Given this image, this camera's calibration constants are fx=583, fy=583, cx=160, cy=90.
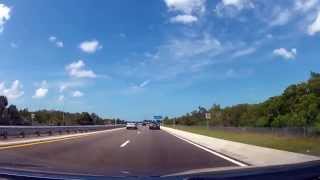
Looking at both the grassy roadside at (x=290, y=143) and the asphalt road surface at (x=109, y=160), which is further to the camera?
the grassy roadside at (x=290, y=143)

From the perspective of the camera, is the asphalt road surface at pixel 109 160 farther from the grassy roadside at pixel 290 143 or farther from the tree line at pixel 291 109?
the tree line at pixel 291 109

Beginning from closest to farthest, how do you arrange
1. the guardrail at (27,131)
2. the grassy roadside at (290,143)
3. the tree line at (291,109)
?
the grassy roadside at (290,143) → the guardrail at (27,131) → the tree line at (291,109)

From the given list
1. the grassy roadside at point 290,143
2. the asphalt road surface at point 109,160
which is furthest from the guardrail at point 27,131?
the asphalt road surface at point 109,160

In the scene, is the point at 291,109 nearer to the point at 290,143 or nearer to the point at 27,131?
the point at 27,131

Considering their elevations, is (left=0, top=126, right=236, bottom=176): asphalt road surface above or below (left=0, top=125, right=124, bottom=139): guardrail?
below

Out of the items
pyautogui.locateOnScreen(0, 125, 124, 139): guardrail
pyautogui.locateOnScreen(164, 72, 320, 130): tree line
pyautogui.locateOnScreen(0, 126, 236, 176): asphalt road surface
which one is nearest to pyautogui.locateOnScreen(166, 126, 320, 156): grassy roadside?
pyautogui.locateOnScreen(0, 126, 236, 176): asphalt road surface

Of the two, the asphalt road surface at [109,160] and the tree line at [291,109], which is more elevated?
the tree line at [291,109]

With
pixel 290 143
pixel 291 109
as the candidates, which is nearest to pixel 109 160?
pixel 290 143

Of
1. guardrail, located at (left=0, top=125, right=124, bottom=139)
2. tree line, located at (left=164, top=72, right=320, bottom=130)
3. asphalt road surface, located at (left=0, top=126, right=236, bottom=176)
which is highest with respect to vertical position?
tree line, located at (left=164, top=72, right=320, bottom=130)

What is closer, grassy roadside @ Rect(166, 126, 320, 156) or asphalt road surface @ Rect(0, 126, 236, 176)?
asphalt road surface @ Rect(0, 126, 236, 176)

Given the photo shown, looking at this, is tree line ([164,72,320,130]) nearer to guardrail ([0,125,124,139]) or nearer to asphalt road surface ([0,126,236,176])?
guardrail ([0,125,124,139])

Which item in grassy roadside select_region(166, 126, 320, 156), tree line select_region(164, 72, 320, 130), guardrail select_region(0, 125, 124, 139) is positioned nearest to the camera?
grassy roadside select_region(166, 126, 320, 156)

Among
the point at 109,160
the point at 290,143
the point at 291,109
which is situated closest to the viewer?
the point at 109,160

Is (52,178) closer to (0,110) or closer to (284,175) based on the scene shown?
(284,175)
